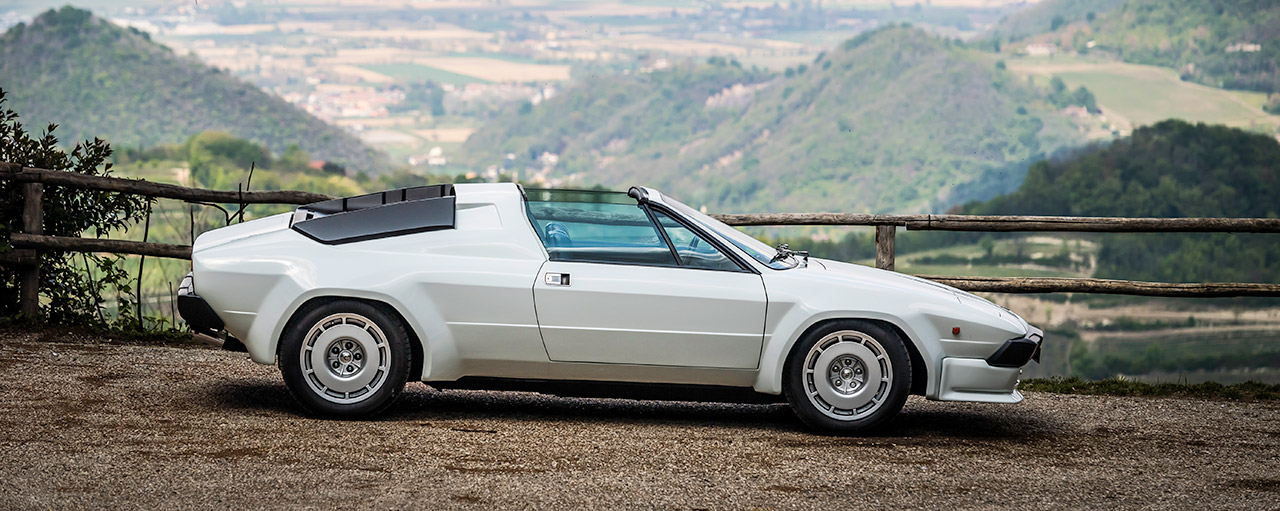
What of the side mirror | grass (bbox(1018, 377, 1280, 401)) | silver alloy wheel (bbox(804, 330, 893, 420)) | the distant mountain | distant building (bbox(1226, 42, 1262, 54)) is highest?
the distant mountain

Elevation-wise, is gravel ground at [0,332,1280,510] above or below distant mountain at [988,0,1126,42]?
below

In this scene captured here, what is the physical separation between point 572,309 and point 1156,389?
4.75 m

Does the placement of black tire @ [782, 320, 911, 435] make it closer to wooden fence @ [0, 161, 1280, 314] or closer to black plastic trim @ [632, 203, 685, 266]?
black plastic trim @ [632, 203, 685, 266]

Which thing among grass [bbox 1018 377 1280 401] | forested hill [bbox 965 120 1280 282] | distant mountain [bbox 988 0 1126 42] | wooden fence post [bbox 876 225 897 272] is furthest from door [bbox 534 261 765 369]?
distant mountain [bbox 988 0 1126 42]

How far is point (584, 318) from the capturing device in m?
6.56

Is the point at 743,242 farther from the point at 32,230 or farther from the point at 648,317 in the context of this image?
the point at 32,230

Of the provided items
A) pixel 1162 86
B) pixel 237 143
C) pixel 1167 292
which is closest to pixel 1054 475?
pixel 1167 292

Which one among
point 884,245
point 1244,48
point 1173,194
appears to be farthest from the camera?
point 1244,48

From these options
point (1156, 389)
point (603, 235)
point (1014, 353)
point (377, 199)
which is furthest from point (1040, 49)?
point (377, 199)

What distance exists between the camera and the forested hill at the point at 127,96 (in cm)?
11056

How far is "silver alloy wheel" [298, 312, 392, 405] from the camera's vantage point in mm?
6570

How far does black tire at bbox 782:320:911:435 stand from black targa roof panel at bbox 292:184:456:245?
80.0 inches

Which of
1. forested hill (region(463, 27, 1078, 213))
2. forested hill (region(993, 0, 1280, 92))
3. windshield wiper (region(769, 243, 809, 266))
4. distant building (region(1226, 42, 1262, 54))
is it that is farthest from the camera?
distant building (region(1226, 42, 1262, 54))

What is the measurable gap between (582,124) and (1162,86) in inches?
2642
